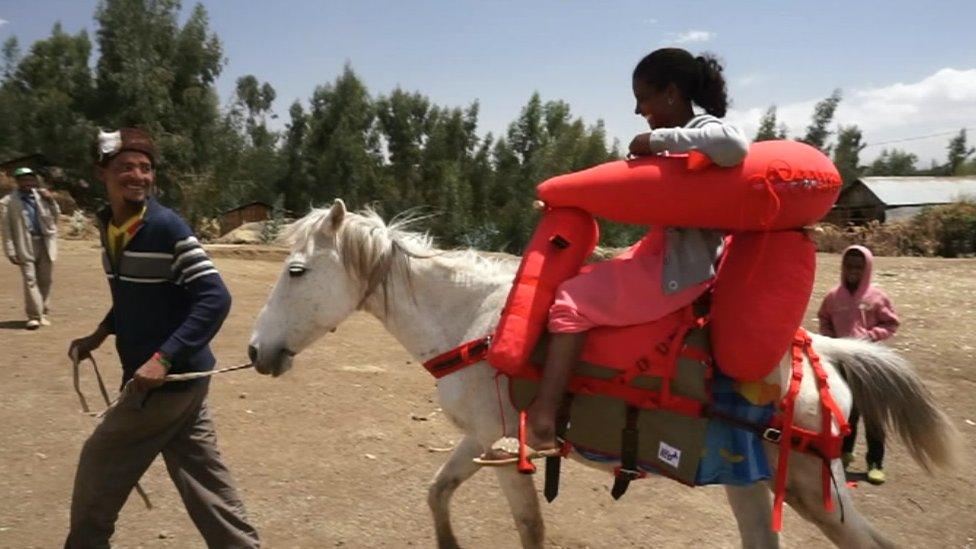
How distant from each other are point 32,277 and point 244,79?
4636 centimetres

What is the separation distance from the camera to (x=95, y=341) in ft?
9.82

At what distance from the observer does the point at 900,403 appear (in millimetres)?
2648

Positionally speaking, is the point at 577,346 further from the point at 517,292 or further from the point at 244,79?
the point at 244,79

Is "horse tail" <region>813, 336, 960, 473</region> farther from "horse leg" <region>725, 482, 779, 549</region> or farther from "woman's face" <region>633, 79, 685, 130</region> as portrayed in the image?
"woman's face" <region>633, 79, 685, 130</region>

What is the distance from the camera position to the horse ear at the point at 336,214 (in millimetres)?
2865

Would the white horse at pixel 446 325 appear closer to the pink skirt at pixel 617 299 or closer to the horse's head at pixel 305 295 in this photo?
the horse's head at pixel 305 295

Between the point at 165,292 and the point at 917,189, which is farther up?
the point at 917,189

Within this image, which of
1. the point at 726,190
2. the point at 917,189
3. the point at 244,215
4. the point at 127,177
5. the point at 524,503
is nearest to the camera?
the point at 726,190

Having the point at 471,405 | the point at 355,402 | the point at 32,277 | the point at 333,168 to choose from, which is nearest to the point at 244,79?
the point at 333,168

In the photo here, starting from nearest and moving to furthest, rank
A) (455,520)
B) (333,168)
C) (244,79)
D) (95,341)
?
1. (95,341)
2. (455,520)
3. (333,168)
4. (244,79)

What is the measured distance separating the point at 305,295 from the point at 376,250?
1.13 ft

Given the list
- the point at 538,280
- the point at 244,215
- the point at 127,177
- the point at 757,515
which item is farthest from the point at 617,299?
the point at 244,215

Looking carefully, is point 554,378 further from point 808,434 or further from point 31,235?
A: point 31,235

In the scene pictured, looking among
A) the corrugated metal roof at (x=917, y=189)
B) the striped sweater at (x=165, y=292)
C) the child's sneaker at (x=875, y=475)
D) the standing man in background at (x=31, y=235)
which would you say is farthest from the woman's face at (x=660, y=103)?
the corrugated metal roof at (x=917, y=189)
